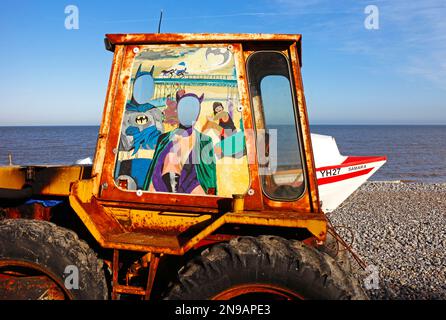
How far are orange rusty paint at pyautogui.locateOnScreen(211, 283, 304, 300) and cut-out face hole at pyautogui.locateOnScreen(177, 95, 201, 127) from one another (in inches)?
51.3

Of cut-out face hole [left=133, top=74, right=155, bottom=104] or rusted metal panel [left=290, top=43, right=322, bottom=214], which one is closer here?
rusted metal panel [left=290, top=43, right=322, bottom=214]

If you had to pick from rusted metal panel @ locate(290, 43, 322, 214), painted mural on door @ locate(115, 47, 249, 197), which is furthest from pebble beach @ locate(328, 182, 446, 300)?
painted mural on door @ locate(115, 47, 249, 197)

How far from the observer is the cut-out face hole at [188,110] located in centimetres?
322

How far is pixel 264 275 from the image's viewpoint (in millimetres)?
2801

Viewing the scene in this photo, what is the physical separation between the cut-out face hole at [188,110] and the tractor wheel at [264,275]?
1.03 meters

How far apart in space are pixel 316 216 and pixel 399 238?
25.3 ft

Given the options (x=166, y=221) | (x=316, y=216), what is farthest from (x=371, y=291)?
(x=166, y=221)

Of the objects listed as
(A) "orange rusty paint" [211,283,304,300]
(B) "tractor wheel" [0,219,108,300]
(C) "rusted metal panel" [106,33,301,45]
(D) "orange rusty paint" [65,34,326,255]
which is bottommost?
(A) "orange rusty paint" [211,283,304,300]

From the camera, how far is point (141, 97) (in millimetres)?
3318

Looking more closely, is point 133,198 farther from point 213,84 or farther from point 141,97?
point 213,84

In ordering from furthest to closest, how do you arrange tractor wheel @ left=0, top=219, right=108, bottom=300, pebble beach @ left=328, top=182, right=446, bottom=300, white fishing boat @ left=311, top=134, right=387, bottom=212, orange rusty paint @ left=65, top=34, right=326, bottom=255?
1. white fishing boat @ left=311, top=134, right=387, bottom=212
2. pebble beach @ left=328, top=182, right=446, bottom=300
3. orange rusty paint @ left=65, top=34, right=326, bottom=255
4. tractor wheel @ left=0, top=219, right=108, bottom=300

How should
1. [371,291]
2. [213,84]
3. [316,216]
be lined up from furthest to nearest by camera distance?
[371,291], [213,84], [316,216]

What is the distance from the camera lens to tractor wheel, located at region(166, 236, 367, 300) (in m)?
2.77

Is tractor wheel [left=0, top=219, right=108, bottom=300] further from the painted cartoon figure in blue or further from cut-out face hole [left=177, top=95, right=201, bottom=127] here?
cut-out face hole [left=177, top=95, right=201, bottom=127]
